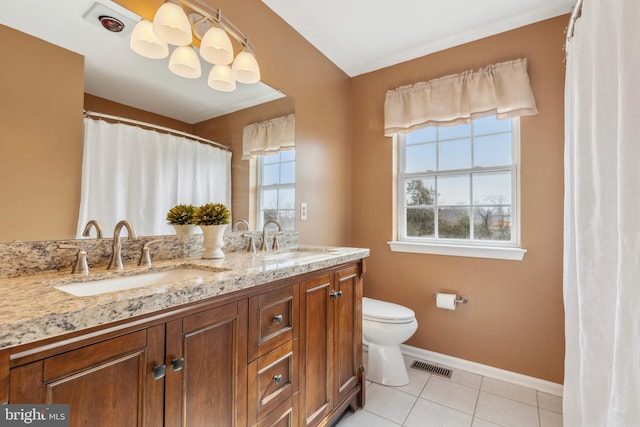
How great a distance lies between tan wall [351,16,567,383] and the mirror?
1.95 metres

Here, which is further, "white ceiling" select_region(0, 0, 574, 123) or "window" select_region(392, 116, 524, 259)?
"window" select_region(392, 116, 524, 259)

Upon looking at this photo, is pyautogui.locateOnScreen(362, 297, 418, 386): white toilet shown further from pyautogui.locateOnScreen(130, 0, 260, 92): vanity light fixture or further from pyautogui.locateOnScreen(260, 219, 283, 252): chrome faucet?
pyautogui.locateOnScreen(130, 0, 260, 92): vanity light fixture

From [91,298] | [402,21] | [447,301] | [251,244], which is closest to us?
[91,298]

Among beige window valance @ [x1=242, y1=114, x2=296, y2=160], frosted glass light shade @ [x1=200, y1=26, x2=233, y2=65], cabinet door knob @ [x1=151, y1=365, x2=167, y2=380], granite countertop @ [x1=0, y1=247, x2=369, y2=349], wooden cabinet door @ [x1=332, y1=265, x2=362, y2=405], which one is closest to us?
granite countertop @ [x1=0, y1=247, x2=369, y2=349]

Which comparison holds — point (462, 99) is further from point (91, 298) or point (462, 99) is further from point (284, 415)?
point (91, 298)

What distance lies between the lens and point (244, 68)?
5.01ft

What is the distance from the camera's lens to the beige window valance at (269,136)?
177 cm

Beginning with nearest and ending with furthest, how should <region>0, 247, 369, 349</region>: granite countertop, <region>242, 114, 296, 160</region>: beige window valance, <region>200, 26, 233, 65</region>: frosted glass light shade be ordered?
<region>0, 247, 369, 349</region>: granite countertop → <region>200, 26, 233, 65</region>: frosted glass light shade → <region>242, 114, 296, 160</region>: beige window valance

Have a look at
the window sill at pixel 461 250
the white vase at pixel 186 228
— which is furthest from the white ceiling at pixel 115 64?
the window sill at pixel 461 250

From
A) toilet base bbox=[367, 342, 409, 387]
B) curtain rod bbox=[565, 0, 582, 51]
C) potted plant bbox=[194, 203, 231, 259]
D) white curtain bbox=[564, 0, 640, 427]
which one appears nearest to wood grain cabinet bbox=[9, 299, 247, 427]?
potted plant bbox=[194, 203, 231, 259]

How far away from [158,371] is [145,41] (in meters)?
1.28

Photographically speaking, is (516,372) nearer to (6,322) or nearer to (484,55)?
(484,55)

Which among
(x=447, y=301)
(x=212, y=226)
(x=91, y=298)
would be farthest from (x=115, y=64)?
(x=447, y=301)

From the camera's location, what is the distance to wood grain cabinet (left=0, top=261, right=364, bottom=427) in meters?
0.62
